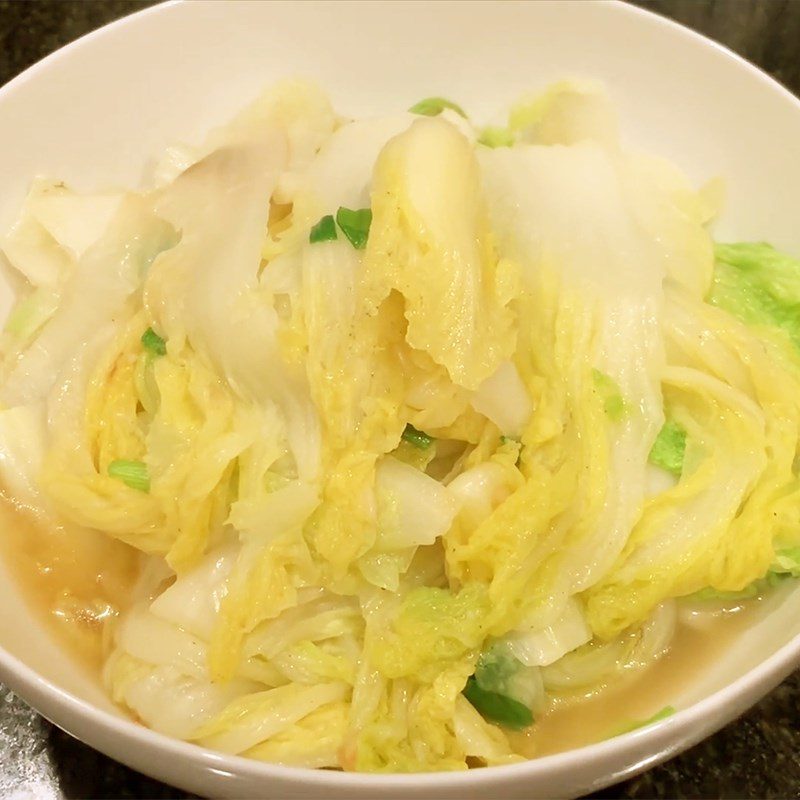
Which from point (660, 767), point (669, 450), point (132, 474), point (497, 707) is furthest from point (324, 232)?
point (660, 767)

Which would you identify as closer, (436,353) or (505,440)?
(436,353)

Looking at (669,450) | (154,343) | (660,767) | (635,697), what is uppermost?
(154,343)

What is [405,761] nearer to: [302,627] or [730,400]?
[302,627]

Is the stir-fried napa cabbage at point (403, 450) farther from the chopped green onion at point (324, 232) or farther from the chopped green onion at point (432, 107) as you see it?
the chopped green onion at point (432, 107)

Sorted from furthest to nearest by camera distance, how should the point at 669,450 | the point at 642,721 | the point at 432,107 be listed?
the point at 432,107 < the point at 669,450 < the point at 642,721

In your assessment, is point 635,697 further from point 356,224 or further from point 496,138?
point 496,138

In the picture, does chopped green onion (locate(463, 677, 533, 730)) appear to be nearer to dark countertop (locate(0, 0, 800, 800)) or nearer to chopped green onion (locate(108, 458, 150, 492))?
dark countertop (locate(0, 0, 800, 800))

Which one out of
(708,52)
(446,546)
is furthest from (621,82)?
(446,546)
